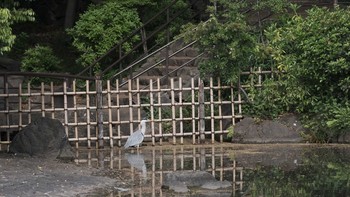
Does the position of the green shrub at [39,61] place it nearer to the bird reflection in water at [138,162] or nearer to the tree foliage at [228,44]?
the tree foliage at [228,44]

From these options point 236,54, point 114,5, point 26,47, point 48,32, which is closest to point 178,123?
point 236,54

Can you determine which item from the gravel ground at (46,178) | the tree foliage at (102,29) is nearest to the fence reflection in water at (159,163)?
the gravel ground at (46,178)

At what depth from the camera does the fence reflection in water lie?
544 inches

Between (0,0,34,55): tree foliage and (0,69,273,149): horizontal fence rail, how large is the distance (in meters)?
3.24

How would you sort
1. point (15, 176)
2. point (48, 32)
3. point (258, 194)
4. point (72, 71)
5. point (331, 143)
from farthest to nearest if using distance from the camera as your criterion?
1. point (48, 32)
2. point (72, 71)
3. point (331, 143)
4. point (15, 176)
5. point (258, 194)

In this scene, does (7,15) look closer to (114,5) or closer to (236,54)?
(236,54)

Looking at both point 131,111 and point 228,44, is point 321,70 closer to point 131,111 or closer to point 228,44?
point 228,44

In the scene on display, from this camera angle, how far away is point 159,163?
16250mm

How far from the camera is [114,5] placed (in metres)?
23.4

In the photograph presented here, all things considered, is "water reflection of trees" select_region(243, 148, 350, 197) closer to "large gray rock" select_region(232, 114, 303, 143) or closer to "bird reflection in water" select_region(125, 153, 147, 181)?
"bird reflection in water" select_region(125, 153, 147, 181)

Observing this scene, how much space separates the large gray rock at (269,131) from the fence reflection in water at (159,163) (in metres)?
0.71

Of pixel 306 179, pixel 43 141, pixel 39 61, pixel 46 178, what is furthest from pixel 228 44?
pixel 39 61

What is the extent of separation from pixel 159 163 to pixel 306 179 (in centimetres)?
331

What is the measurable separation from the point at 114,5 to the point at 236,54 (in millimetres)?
5808
